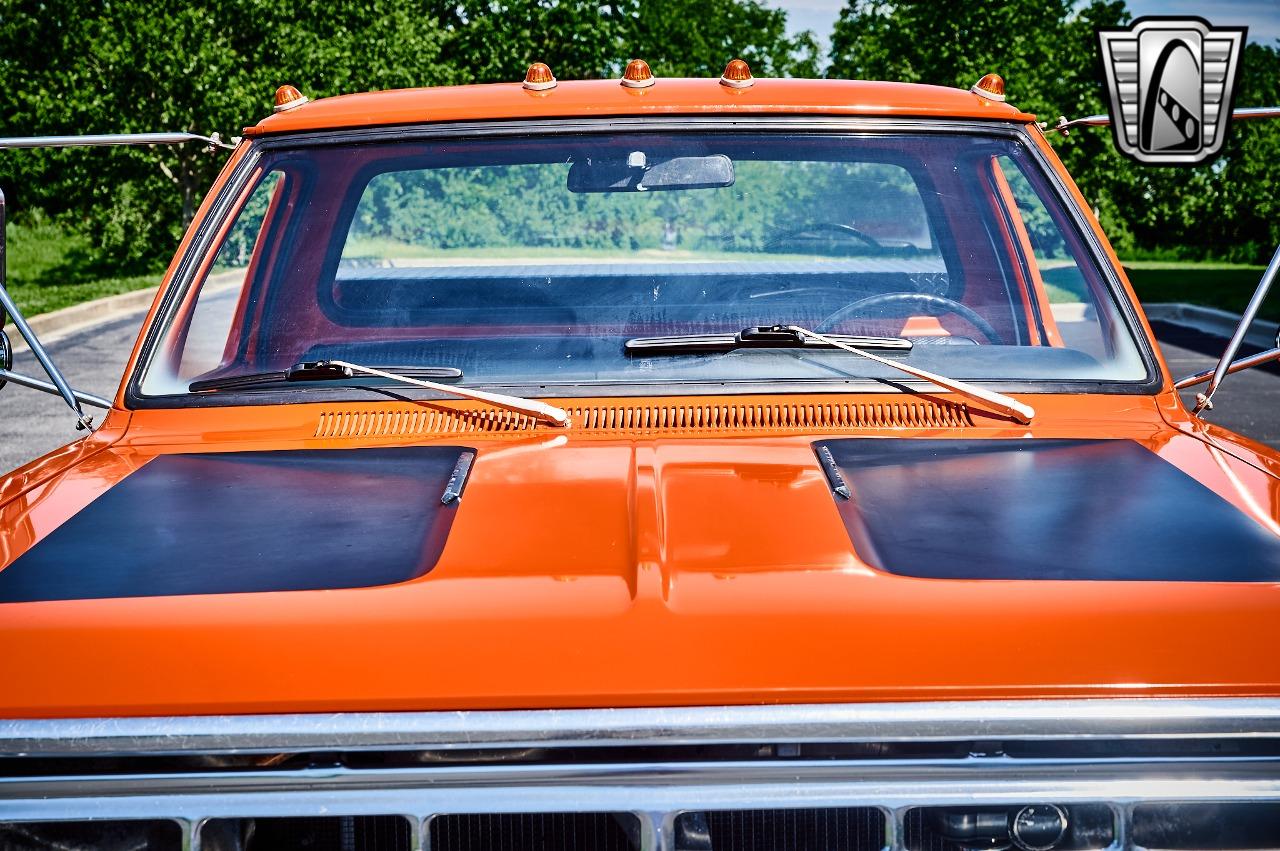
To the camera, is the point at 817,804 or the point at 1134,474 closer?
the point at 817,804

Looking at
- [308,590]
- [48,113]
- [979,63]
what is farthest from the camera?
[979,63]

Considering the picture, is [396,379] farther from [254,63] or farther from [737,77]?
[254,63]

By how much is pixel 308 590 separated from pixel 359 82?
26.8m

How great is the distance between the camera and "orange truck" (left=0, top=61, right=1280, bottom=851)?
5.12 feet

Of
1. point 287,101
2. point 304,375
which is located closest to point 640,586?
point 304,375

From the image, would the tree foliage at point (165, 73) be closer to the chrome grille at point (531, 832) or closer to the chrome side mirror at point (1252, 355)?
the chrome side mirror at point (1252, 355)

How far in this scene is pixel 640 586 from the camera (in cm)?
169

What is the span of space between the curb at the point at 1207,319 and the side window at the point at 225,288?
13.9 metres

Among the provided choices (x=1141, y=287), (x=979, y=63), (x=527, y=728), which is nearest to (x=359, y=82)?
(x=979, y=63)

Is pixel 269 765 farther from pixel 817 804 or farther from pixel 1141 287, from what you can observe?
pixel 1141 287

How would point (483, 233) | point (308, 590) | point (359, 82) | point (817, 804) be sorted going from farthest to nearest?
point (359, 82)
point (483, 233)
point (308, 590)
point (817, 804)

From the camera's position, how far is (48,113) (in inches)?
878

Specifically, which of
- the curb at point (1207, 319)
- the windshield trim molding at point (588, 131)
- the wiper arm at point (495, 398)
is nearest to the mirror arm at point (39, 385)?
the windshield trim molding at point (588, 131)

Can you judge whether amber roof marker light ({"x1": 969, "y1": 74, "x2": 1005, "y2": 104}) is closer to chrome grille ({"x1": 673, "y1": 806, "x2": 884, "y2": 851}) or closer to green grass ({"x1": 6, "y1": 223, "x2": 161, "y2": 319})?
chrome grille ({"x1": 673, "y1": 806, "x2": 884, "y2": 851})
